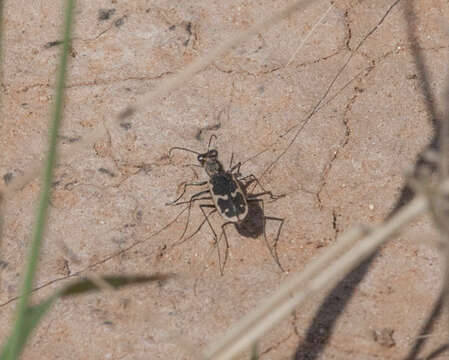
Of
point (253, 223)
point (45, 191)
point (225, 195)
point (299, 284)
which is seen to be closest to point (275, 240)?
point (253, 223)

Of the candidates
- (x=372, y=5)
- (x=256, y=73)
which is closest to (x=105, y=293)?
(x=256, y=73)

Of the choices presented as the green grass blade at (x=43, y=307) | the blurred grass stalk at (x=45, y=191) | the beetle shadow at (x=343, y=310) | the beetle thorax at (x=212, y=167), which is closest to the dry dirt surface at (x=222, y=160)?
the beetle shadow at (x=343, y=310)

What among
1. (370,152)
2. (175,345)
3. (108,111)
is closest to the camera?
(175,345)

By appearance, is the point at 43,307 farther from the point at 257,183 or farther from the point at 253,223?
the point at 257,183

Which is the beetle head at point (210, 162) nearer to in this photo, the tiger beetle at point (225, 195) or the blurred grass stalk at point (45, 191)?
the tiger beetle at point (225, 195)

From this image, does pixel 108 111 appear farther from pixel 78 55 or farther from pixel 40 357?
pixel 40 357

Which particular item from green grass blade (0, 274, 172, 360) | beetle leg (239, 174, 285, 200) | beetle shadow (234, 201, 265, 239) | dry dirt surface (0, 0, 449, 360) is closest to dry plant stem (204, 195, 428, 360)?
green grass blade (0, 274, 172, 360)
